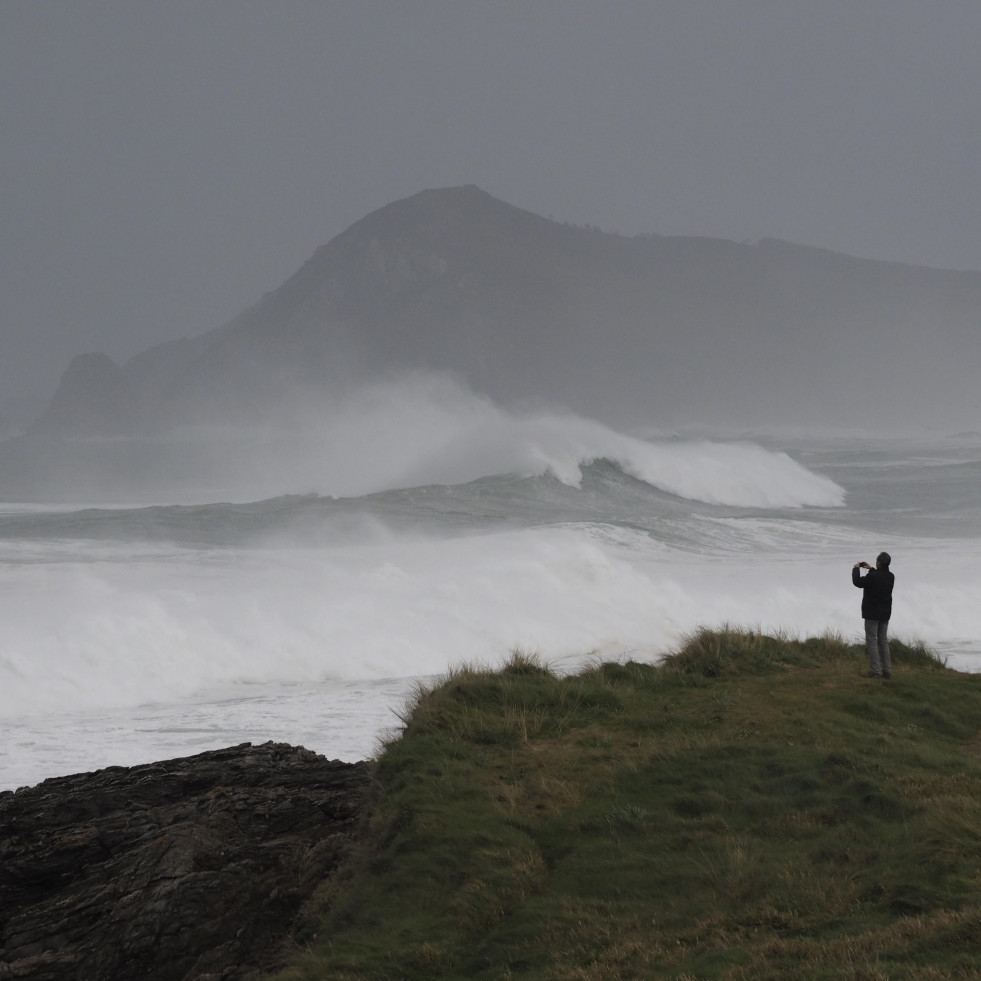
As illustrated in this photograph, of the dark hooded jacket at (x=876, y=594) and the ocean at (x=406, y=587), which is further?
the ocean at (x=406, y=587)

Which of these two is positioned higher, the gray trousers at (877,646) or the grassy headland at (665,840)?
the gray trousers at (877,646)

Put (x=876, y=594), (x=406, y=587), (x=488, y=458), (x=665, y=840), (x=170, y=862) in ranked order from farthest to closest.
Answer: (x=488, y=458) < (x=406, y=587) < (x=876, y=594) < (x=170, y=862) < (x=665, y=840)

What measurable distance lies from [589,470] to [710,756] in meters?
44.0

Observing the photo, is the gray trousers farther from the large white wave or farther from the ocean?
the large white wave

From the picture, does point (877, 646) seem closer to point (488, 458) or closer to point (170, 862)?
point (170, 862)

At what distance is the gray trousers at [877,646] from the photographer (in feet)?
34.0

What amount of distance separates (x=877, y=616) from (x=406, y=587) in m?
14.8

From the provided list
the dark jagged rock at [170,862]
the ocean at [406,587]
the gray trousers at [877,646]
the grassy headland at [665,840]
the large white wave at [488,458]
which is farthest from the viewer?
the large white wave at [488,458]

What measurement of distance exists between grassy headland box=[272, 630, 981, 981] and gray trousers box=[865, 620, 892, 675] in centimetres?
60

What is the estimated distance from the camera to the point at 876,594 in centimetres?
1057

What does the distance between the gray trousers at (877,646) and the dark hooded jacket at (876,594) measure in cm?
8

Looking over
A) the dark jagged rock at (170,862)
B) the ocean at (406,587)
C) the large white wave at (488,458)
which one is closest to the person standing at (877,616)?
the ocean at (406,587)

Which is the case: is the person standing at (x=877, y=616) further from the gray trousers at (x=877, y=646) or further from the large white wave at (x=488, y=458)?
the large white wave at (x=488, y=458)

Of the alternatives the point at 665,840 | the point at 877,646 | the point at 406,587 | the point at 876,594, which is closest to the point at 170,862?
the point at 665,840
